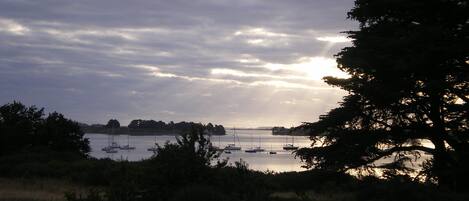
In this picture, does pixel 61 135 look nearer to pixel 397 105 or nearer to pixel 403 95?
pixel 397 105

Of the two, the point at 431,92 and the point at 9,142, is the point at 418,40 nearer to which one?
the point at 431,92

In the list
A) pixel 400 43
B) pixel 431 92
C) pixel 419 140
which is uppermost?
pixel 400 43

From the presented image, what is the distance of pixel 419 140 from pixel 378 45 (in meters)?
4.11

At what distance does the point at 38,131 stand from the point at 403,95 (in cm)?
3834

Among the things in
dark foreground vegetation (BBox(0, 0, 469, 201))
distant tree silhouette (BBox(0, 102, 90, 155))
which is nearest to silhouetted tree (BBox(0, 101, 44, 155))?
distant tree silhouette (BBox(0, 102, 90, 155))

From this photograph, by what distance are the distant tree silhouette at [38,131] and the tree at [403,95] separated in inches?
1303

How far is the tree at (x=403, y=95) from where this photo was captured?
2169cm

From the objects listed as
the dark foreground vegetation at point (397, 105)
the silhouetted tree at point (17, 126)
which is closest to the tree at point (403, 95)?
the dark foreground vegetation at point (397, 105)

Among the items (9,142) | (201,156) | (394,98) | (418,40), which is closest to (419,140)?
(394,98)

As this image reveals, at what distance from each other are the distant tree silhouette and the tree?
109 feet

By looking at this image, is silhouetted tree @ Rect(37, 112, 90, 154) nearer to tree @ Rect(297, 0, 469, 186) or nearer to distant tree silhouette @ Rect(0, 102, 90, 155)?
distant tree silhouette @ Rect(0, 102, 90, 155)

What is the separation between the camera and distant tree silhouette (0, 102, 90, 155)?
51281 mm

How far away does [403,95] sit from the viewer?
22.4 m

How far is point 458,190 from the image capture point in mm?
20969
